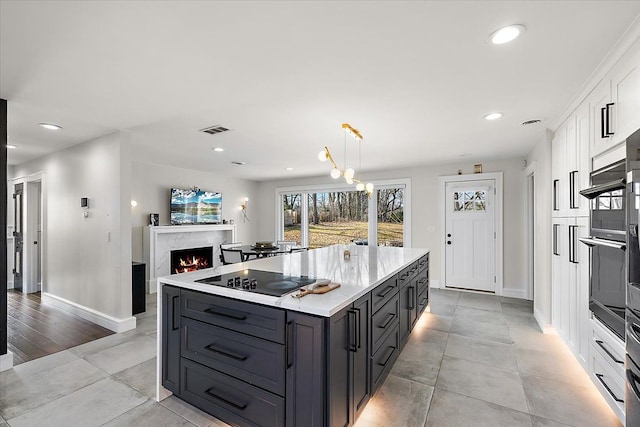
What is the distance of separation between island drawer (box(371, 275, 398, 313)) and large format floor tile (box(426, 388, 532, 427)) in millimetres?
780

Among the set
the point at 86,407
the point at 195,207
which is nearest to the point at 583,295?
the point at 86,407

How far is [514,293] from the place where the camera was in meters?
4.99

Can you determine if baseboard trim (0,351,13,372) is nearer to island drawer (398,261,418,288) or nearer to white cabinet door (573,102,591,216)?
island drawer (398,261,418,288)

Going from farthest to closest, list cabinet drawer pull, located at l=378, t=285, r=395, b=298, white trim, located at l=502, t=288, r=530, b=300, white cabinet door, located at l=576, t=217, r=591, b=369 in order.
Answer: white trim, located at l=502, t=288, r=530, b=300, white cabinet door, located at l=576, t=217, r=591, b=369, cabinet drawer pull, located at l=378, t=285, r=395, b=298

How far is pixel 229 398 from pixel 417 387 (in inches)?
56.4

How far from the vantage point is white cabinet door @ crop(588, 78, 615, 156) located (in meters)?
1.94

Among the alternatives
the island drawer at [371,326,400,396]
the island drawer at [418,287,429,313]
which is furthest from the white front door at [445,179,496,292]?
the island drawer at [371,326,400,396]

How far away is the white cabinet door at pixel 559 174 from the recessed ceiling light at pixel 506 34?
177 centimetres

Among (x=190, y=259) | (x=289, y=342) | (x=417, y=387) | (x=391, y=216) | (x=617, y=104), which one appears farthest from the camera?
(x=391, y=216)

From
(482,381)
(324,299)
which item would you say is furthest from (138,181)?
(482,381)

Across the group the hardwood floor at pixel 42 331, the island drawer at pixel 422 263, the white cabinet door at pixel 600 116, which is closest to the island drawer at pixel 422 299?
the island drawer at pixel 422 263

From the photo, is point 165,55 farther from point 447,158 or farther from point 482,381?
point 447,158

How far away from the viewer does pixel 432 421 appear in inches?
75.6

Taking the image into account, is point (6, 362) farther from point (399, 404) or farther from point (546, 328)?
point (546, 328)
